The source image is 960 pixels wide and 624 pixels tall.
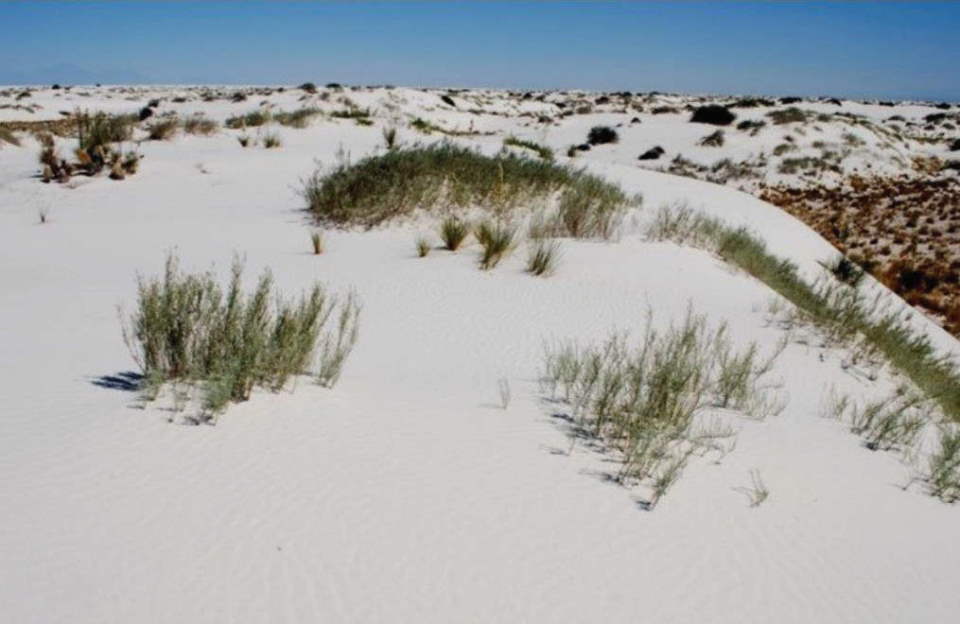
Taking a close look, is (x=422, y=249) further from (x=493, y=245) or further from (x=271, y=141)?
(x=271, y=141)

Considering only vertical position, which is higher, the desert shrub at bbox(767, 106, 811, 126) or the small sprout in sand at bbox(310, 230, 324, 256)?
the desert shrub at bbox(767, 106, 811, 126)

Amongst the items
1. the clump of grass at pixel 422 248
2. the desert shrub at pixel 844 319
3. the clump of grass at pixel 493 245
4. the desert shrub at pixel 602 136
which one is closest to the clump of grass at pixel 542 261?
the clump of grass at pixel 493 245

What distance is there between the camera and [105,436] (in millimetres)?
3262

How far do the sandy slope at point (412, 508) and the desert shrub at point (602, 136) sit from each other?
2678cm

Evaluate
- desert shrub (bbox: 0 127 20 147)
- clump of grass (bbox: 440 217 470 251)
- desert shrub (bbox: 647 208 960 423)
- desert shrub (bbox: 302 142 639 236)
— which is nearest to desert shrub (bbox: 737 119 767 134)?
desert shrub (bbox: 647 208 960 423)

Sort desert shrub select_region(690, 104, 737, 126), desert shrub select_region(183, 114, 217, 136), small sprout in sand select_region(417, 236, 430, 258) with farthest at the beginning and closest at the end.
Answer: desert shrub select_region(690, 104, 737, 126), desert shrub select_region(183, 114, 217, 136), small sprout in sand select_region(417, 236, 430, 258)

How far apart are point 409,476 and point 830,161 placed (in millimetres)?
28843

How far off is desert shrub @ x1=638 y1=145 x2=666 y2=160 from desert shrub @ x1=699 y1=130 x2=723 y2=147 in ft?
6.57

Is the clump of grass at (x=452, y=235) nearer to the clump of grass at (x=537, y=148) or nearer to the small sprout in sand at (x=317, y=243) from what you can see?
the small sprout in sand at (x=317, y=243)

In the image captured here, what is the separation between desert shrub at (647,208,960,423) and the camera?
6438 mm

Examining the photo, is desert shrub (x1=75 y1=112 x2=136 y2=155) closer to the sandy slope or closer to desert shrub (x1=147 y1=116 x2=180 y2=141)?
desert shrub (x1=147 y1=116 x2=180 y2=141)

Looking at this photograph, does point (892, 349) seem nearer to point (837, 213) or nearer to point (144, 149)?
point (144, 149)

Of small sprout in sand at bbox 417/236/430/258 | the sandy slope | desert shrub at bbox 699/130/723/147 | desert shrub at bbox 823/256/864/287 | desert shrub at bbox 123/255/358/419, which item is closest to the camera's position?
the sandy slope

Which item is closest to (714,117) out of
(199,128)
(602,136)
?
(602,136)
